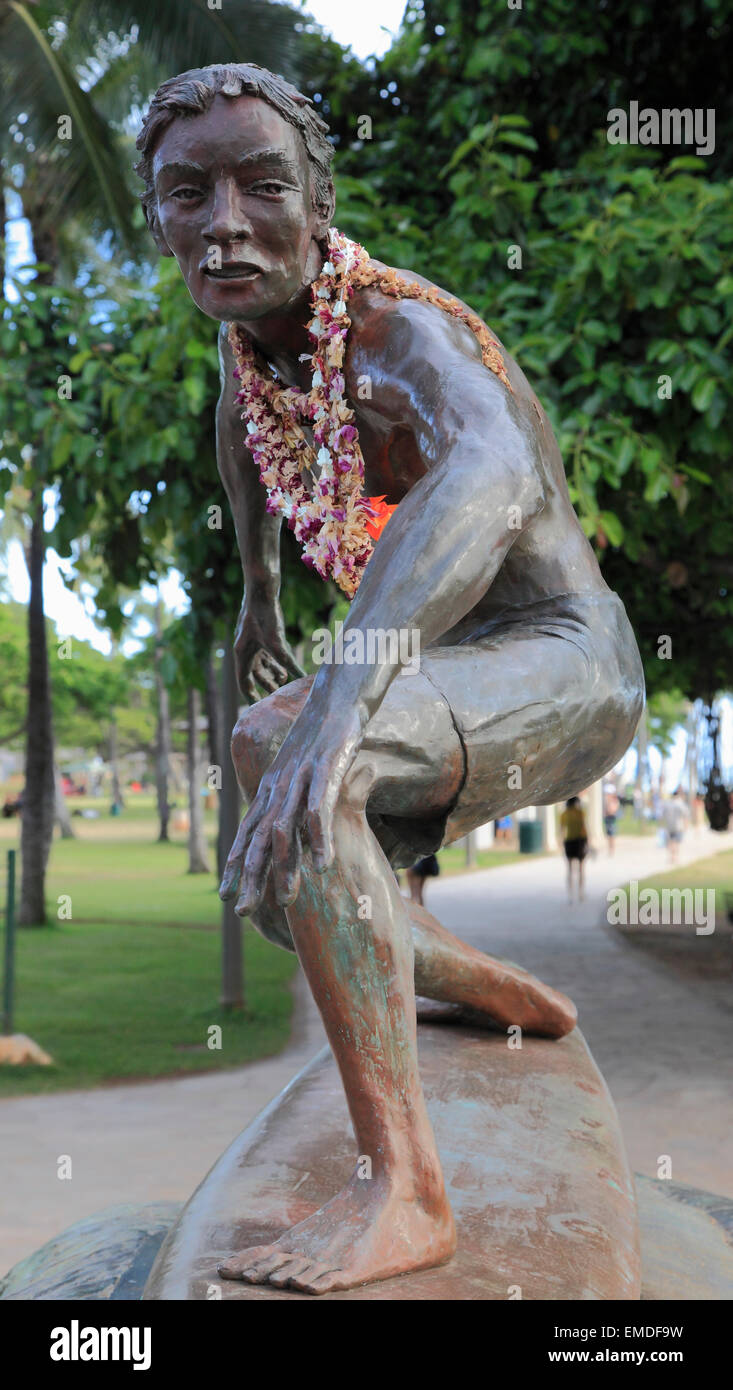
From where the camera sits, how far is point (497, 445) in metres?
2.04

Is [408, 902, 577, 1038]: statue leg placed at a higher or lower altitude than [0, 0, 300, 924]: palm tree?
lower

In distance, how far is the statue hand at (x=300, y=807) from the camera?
1.80 metres

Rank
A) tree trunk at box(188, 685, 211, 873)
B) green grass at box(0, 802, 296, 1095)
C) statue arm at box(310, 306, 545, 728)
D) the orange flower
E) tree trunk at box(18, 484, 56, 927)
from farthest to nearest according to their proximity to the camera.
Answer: tree trunk at box(188, 685, 211, 873) < tree trunk at box(18, 484, 56, 927) < green grass at box(0, 802, 296, 1095) < the orange flower < statue arm at box(310, 306, 545, 728)

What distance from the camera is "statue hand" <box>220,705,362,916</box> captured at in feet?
5.89

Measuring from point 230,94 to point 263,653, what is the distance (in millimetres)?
1138

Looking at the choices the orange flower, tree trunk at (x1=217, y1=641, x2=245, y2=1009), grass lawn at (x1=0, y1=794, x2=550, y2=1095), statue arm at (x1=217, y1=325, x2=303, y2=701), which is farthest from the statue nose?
grass lawn at (x1=0, y1=794, x2=550, y2=1095)

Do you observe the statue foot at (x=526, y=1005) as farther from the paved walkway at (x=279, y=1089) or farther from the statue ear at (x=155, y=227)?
the paved walkway at (x=279, y=1089)

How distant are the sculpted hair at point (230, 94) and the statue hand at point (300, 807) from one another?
0.99 meters

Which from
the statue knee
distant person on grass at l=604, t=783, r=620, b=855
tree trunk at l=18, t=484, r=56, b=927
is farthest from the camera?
distant person on grass at l=604, t=783, r=620, b=855

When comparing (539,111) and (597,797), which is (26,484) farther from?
(597,797)

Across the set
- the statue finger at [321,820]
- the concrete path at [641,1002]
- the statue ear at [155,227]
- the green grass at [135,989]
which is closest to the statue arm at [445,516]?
the statue finger at [321,820]

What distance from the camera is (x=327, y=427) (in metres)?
A: 2.41

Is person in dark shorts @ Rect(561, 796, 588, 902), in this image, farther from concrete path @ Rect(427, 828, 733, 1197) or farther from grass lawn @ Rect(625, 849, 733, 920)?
grass lawn @ Rect(625, 849, 733, 920)
